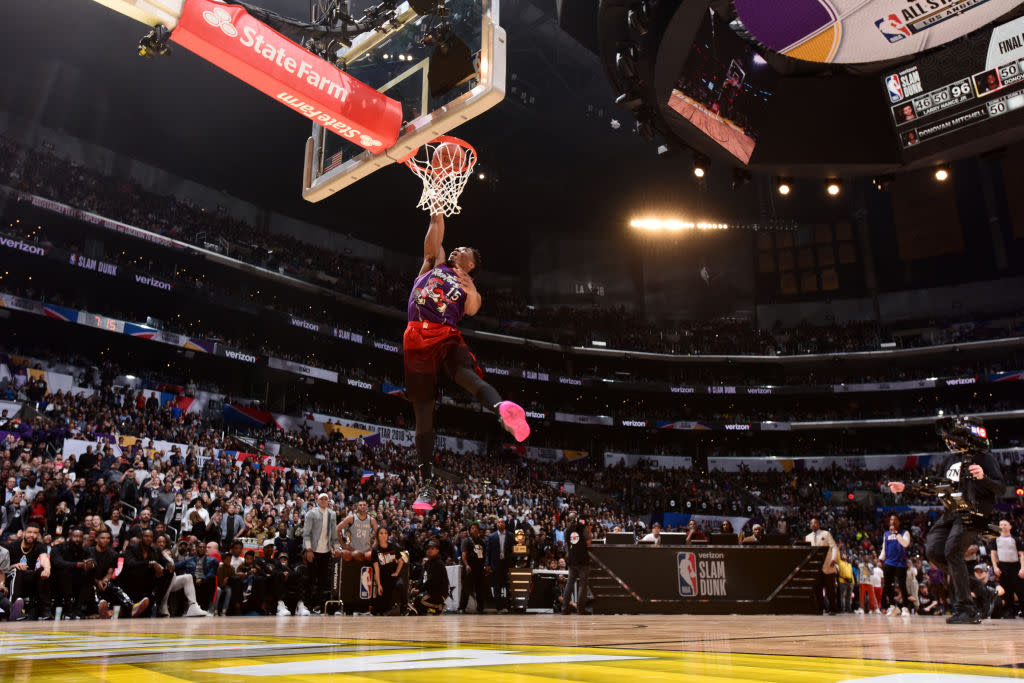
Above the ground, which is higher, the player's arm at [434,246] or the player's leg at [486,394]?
the player's arm at [434,246]

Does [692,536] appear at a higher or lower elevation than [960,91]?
lower

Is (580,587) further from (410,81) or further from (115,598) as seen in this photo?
(410,81)

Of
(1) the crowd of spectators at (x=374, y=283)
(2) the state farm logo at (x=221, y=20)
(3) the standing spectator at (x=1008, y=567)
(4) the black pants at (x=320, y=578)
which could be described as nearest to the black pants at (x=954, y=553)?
(3) the standing spectator at (x=1008, y=567)

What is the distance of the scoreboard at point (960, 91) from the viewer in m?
7.76

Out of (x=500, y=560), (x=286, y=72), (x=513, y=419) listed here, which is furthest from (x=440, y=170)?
(x=500, y=560)

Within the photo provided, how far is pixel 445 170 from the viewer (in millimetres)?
6059

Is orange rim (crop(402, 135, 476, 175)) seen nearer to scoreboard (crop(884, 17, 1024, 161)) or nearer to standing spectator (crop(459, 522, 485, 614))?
scoreboard (crop(884, 17, 1024, 161))

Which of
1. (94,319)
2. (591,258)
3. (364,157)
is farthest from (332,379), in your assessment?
(364,157)

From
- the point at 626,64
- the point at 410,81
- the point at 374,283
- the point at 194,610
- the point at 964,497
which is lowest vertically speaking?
the point at 194,610

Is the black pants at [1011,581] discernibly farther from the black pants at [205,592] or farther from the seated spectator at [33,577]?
the seated spectator at [33,577]

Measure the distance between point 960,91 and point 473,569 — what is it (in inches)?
365

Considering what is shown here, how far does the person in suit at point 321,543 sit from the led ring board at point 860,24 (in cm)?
748

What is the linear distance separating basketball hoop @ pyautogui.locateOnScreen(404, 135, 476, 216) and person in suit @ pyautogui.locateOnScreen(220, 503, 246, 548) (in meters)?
6.56

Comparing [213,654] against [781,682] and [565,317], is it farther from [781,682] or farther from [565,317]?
[565,317]
